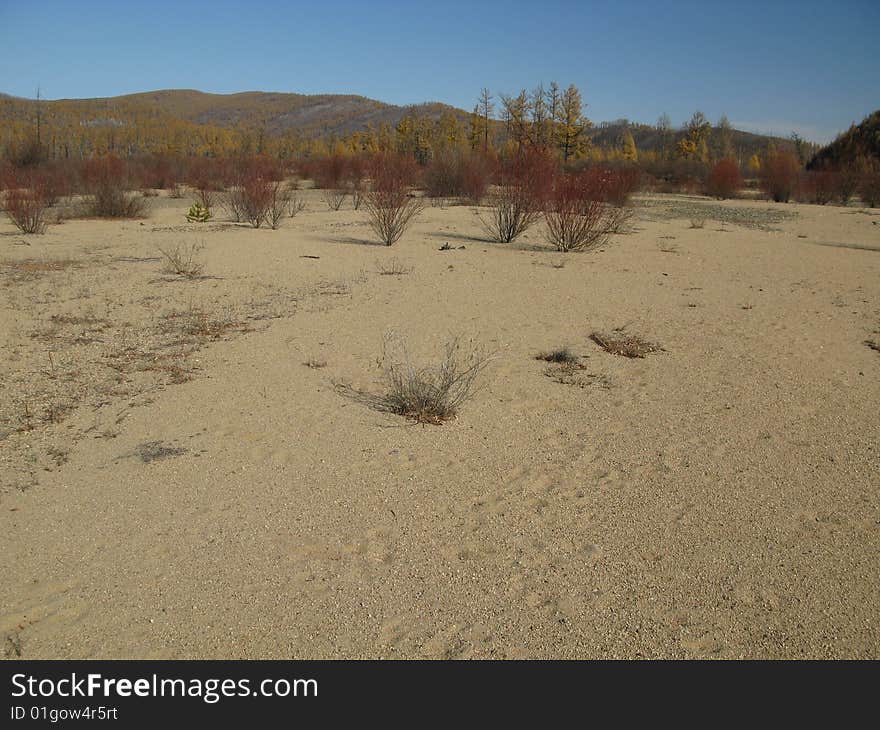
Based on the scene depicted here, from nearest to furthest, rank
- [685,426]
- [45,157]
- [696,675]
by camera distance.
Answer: [696,675]
[685,426]
[45,157]

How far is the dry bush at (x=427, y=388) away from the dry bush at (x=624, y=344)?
4.33ft

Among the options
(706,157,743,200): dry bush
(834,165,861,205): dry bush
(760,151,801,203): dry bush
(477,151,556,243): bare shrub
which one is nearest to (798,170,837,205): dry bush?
(834,165,861,205): dry bush

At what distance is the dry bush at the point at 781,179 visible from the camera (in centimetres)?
2905

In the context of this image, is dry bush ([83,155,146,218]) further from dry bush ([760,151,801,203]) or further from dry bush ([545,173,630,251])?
dry bush ([760,151,801,203])

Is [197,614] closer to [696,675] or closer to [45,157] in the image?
[696,675]

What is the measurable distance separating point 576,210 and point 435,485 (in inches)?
397

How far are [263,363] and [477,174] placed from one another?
67.1 feet

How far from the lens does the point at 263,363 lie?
6113mm

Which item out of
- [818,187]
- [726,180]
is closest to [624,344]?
[818,187]

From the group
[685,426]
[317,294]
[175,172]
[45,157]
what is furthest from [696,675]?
[45,157]

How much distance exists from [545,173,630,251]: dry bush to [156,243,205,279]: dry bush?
6697 millimetres

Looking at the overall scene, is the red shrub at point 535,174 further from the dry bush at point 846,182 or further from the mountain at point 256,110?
the mountain at point 256,110

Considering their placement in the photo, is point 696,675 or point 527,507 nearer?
point 696,675

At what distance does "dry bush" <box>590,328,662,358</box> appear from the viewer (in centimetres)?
649
